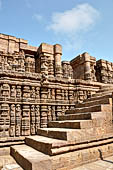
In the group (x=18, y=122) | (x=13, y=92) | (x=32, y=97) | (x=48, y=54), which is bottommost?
(x=18, y=122)

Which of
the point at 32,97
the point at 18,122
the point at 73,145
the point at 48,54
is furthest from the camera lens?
the point at 48,54

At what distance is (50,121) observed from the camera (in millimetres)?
7828

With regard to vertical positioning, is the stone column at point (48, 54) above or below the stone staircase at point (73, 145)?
above

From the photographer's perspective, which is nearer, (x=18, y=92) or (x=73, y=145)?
(x=73, y=145)

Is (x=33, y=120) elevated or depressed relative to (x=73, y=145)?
elevated

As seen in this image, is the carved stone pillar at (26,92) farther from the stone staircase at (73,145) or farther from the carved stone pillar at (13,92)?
the stone staircase at (73,145)

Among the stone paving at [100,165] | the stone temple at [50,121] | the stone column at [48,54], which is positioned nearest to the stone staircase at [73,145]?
the stone temple at [50,121]

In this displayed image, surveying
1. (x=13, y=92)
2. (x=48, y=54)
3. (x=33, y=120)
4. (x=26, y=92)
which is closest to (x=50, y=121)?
(x=33, y=120)

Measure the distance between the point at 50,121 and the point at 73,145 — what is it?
134 inches

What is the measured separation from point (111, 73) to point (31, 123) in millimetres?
17335

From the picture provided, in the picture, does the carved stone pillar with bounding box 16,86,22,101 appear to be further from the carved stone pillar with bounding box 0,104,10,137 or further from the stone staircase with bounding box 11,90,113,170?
the stone staircase with bounding box 11,90,113,170

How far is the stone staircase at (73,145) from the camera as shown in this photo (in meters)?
3.98

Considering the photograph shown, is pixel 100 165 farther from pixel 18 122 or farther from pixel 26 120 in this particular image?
pixel 18 122

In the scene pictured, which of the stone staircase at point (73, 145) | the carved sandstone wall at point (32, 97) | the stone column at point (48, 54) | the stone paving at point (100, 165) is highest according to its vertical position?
the stone column at point (48, 54)
